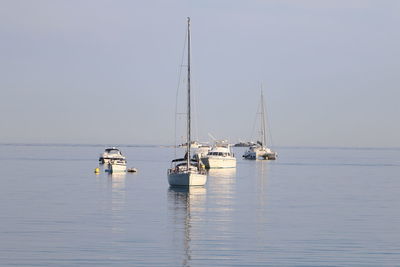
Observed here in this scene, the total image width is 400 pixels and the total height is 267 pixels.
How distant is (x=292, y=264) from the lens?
3120 centimetres

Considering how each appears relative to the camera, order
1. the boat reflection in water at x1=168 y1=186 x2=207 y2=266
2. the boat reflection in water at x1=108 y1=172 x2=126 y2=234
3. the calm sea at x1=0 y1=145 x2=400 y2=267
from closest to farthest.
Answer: the calm sea at x1=0 y1=145 x2=400 y2=267 < the boat reflection in water at x1=168 y1=186 x2=207 y2=266 < the boat reflection in water at x1=108 y1=172 x2=126 y2=234

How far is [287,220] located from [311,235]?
7.51m

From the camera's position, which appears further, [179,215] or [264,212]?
[264,212]

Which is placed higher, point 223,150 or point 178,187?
point 223,150

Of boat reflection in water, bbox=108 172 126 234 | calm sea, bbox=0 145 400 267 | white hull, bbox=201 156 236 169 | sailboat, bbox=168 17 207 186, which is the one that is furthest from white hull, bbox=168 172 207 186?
white hull, bbox=201 156 236 169

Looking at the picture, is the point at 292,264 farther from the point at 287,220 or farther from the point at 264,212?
the point at 264,212

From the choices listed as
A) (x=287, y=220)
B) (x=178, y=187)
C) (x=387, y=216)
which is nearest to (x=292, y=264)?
(x=287, y=220)

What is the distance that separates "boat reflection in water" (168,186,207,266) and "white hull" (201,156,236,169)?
5095cm

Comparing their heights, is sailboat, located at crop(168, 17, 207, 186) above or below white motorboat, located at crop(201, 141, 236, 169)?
below

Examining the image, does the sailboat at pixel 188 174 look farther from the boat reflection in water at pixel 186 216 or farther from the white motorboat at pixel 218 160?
the white motorboat at pixel 218 160

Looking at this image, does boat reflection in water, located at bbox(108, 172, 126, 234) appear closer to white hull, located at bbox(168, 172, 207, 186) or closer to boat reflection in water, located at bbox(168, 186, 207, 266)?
boat reflection in water, located at bbox(168, 186, 207, 266)

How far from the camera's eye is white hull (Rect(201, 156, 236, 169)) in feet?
410

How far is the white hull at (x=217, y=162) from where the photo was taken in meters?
125

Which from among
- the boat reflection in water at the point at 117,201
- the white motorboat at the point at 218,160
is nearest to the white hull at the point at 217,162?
the white motorboat at the point at 218,160
